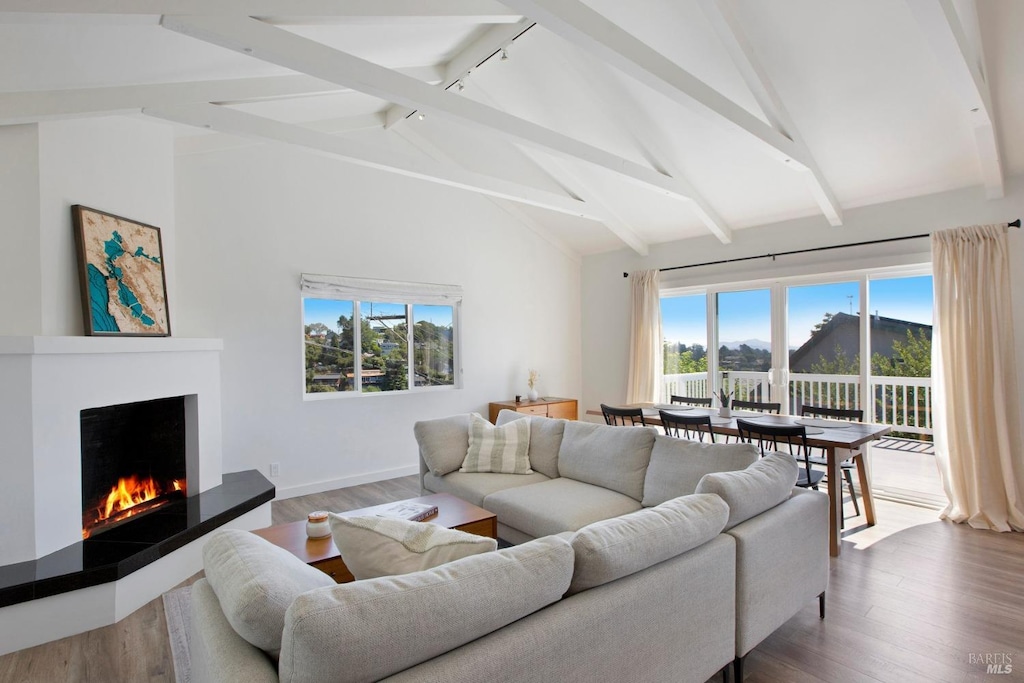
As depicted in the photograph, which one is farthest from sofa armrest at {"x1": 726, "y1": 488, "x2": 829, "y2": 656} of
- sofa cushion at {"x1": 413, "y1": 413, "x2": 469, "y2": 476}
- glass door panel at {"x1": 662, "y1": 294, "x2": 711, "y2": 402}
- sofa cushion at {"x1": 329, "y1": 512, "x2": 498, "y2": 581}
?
glass door panel at {"x1": 662, "y1": 294, "x2": 711, "y2": 402}

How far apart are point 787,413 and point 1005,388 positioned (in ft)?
5.51

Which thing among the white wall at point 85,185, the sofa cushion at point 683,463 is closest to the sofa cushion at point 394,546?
the sofa cushion at point 683,463

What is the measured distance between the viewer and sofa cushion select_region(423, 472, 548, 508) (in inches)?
130

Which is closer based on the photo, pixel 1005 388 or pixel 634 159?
pixel 1005 388

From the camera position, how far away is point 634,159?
15.5 feet

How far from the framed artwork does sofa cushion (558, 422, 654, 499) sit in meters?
2.91

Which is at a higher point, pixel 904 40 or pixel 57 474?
pixel 904 40

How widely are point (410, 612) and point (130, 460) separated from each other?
322cm

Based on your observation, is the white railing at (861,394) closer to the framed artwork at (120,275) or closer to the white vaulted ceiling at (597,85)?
the white vaulted ceiling at (597,85)

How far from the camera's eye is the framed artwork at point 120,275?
3.02m

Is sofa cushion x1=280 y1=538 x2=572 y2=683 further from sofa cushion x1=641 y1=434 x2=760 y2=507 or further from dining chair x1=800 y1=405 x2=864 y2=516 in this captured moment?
dining chair x1=800 y1=405 x2=864 y2=516

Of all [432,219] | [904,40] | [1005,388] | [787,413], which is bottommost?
[787,413]

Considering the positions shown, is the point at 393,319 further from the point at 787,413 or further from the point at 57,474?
the point at 787,413

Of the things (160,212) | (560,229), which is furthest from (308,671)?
(560,229)
